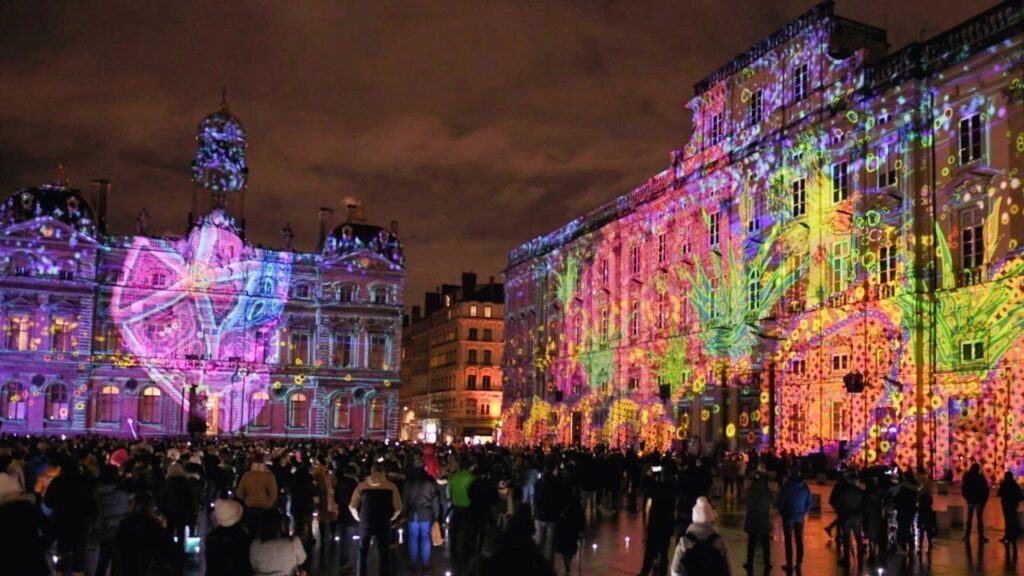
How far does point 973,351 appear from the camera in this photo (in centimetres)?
3447

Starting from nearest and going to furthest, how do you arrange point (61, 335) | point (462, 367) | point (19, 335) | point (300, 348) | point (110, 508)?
1. point (110, 508)
2. point (19, 335)
3. point (61, 335)
4. point (300, 348)
5. point (462, 367)

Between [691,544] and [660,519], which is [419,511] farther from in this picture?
[691,544]

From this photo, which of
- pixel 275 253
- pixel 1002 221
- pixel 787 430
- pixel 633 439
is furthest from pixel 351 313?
pixel 1002 221

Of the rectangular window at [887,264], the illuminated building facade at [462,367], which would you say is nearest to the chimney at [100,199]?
the illuminated building facade at [462,367]

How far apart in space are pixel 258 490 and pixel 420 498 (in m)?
2.13

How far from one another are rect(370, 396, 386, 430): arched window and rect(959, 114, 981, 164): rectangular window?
55.8 metres

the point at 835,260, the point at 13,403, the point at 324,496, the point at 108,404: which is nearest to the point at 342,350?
the point at 108,404

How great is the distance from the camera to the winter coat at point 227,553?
883 centimetres

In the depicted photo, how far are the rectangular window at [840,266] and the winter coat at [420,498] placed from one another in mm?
28196

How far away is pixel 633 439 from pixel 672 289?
8.55 metres

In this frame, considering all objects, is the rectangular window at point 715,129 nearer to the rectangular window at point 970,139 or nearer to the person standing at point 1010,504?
the rectangular window at point 970,139

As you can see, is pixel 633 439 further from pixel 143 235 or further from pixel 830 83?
pixel 143 235

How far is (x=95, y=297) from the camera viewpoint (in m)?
75.6

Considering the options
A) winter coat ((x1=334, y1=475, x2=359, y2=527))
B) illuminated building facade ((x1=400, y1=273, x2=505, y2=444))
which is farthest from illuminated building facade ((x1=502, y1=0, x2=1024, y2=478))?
illuminated building facade ((x1=400, y1=273, x2=505, y2=444))
